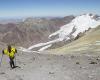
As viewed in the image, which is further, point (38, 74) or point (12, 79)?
point (38, 74)

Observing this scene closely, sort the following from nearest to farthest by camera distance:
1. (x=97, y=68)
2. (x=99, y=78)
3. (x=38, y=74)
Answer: (x=99, y=78) → (x=38, y=74) → (x=97, y=68)

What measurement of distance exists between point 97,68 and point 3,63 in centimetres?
921

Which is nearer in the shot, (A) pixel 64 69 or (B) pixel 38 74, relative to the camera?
(B) pixel 38 74

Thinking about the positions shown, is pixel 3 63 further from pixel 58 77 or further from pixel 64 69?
pixel 58 77

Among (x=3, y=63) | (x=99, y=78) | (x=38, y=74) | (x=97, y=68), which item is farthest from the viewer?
(x=3, y=63)

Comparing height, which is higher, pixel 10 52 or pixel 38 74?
pixel 10 52

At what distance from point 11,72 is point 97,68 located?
22.0 ft

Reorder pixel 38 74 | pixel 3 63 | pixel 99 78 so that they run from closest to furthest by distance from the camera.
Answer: pixel 99 78
pixel 38 74
pixel 3 63

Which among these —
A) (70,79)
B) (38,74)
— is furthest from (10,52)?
(70,79)

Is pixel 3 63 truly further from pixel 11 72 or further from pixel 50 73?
pixel 50 73

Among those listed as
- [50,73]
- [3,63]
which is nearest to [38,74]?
[50,73]

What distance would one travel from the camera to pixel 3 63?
23.5 m

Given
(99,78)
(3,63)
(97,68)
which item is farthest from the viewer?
(3,63)

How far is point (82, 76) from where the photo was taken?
16.8 m
